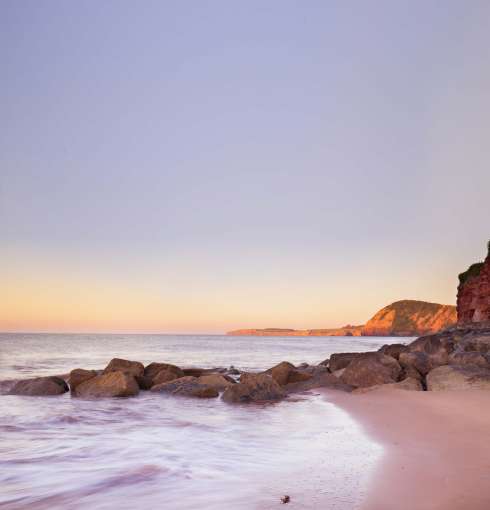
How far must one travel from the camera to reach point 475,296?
2018 inches

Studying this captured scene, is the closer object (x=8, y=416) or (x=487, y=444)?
(x=487, y=444)

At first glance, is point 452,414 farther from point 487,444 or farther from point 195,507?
point 195,507

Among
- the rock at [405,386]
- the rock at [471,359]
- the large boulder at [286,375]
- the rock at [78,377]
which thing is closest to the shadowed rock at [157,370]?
the rock at [78,377]

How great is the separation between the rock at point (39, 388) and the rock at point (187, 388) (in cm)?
299

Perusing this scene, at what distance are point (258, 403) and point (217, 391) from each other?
2624 mm

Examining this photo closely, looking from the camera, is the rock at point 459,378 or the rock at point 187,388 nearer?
the rock at point 459,378

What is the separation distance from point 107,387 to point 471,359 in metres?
10.8

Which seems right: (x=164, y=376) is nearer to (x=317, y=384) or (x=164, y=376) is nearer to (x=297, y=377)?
(x=297, y=377)

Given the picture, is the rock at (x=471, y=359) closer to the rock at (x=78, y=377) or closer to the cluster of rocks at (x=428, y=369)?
the cluster of rocks at (x=428, y=369)

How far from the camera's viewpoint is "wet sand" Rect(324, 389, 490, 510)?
367 centimetres

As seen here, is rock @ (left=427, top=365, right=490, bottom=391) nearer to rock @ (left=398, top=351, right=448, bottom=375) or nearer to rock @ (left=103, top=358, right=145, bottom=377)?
rock @ (left=398, top=351, right=448, bottom=375)

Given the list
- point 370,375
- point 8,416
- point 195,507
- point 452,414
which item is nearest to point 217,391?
point 370,375

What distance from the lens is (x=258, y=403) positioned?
11750 mm

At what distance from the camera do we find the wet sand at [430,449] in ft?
12.0
